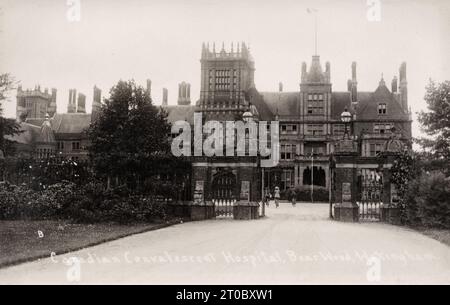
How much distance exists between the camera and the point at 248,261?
10289mm

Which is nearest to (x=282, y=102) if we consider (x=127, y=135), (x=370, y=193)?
(x=370, y=193)

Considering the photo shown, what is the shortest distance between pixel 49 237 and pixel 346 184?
13.2m

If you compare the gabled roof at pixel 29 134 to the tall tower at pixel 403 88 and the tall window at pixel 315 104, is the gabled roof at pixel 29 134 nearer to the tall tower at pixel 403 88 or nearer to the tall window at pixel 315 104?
the tall window at pixel 315 104

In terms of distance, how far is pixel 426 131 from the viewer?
66.5 ft

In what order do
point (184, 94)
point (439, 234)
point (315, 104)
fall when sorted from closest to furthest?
1. point (439, 234)
2. point (315, 104)
3. point (184, 94)

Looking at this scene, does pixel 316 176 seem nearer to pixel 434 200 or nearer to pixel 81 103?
pixel 81 103

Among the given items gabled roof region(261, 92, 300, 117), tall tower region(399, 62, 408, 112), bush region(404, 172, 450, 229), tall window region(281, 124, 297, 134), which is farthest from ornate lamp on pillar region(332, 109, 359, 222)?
tall tower region(399, 62, 408, 112)
